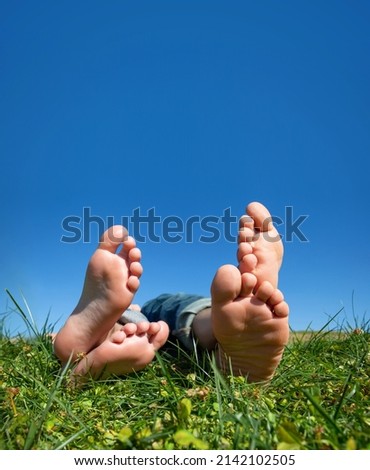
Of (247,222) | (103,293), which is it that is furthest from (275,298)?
(103,293)

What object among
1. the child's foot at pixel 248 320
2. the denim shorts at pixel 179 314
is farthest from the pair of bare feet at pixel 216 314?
the denim shorts at pixel 179 314

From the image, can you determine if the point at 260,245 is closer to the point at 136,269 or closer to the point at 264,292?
the point at 264,292

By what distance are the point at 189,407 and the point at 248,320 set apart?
1.51 ft

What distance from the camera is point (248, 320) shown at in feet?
4.66

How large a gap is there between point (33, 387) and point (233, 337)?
636mm

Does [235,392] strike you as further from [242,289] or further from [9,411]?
[9,411]

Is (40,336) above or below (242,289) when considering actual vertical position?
below

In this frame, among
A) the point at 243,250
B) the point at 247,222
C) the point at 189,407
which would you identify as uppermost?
the point at 247,222

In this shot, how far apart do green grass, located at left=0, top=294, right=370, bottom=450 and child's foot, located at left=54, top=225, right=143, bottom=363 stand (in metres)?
0.13

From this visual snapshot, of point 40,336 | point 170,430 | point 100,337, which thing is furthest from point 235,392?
point 40,336

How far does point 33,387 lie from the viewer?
142cm

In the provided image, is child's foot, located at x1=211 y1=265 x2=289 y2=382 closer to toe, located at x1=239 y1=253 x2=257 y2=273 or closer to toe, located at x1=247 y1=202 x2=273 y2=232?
toe, located at x1=239 y1=253 x2=257 y2=273

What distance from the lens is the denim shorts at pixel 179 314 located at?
1.87 meters
